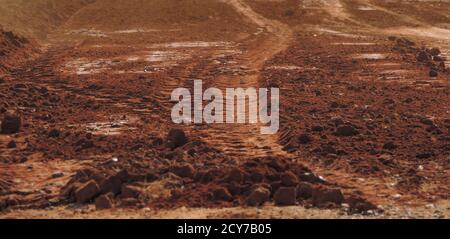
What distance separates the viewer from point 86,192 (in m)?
7.31

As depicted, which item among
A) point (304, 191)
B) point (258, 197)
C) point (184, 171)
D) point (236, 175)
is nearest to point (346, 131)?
point (304, 191)

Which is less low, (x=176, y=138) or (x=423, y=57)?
(x=423, y=57)

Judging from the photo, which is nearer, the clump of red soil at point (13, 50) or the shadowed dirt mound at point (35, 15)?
the clump of red soil at point (13, 50)

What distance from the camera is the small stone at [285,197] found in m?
7.12

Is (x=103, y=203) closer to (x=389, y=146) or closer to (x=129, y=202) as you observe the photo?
(x=129, y=202)

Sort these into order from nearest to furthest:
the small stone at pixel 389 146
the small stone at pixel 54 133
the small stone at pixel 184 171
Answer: the small stone at pixel 184 171 < the small stone at pixel 389 146 < the small stone at pixel 54 133

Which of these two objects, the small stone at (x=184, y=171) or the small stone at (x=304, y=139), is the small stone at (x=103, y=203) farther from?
the small stone at (x=304, y=139)

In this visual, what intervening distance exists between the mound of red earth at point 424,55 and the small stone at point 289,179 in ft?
31.3

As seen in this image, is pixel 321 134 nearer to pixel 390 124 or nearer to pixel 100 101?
pixel 390 124

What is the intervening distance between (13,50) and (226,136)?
473 inches

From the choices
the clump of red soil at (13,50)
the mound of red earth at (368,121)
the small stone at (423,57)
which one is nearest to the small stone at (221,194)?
the mound of red earth at (368,121)

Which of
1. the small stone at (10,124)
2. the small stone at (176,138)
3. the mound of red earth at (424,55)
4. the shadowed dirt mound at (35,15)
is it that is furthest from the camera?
the shadowed dirt mound at (35,15)
